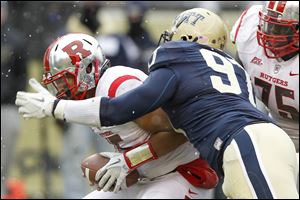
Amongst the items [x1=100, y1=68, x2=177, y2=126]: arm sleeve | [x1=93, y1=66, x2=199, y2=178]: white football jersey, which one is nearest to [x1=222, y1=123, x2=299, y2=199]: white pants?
[x1=100, y1=68, x2=177, y2=126]: arm sleeve

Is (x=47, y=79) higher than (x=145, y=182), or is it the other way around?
(x=47, y=79)

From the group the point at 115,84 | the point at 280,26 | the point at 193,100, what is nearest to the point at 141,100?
the point at 193,100

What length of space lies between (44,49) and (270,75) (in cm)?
278

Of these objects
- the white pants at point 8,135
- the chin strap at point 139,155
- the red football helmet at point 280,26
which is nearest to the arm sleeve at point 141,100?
the chin strap at point 139,155

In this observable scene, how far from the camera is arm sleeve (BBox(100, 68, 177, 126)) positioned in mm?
4660

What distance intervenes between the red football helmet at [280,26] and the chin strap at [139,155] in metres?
0.95

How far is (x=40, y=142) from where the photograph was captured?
7969 millimetres

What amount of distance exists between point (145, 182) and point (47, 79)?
79 centimetres

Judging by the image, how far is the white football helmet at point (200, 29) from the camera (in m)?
5.16

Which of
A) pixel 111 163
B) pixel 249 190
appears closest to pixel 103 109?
pixel 111 163

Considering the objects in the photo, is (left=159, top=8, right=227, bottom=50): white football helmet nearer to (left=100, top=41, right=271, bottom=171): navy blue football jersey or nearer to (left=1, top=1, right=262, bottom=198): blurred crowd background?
(left=100, top=41, right=271, bottom=171): navy blue football jersey

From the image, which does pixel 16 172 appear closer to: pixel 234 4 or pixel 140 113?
pixel 234 4

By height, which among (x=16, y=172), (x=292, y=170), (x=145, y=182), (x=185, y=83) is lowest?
(x=16, y=172)

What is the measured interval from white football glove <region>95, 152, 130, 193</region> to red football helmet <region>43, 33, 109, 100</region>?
1.27 ft
